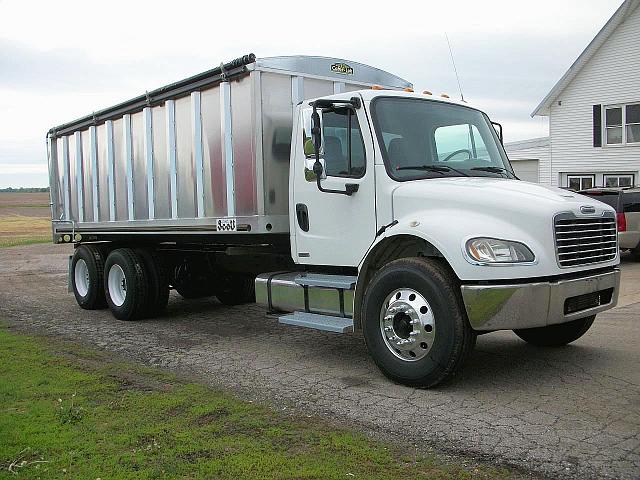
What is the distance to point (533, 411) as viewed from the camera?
514 centimetres

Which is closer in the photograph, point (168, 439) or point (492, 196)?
point (168, 439)

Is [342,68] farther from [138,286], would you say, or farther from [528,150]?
[528,150]

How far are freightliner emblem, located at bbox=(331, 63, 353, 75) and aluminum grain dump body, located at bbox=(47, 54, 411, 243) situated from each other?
0.01m

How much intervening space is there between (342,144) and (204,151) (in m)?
2.40

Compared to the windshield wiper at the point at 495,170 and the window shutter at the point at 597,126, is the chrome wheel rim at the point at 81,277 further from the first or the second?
the window shutter at the point at 597,126

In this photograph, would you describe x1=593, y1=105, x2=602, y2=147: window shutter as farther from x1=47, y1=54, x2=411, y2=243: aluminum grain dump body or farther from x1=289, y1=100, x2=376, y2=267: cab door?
x1=289, y1=100, x2=376, y2=267: cab door

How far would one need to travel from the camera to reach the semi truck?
18.0 ft

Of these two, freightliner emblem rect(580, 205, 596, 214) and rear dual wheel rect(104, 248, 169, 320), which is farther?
rear dual wheel rect(104, 248, 169, 320)

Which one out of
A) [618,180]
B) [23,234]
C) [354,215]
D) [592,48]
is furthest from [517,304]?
[23,234]

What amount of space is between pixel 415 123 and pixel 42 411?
421 cm

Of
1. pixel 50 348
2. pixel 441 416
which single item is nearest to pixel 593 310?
pixel 441 416

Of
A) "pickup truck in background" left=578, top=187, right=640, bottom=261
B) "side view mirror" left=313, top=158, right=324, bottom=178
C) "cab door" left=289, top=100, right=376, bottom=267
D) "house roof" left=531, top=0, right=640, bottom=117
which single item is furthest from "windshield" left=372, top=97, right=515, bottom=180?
"house roof" left=531, top=0, right=640, bottom=117

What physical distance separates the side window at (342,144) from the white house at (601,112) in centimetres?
1885

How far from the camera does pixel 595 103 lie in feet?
77.9
